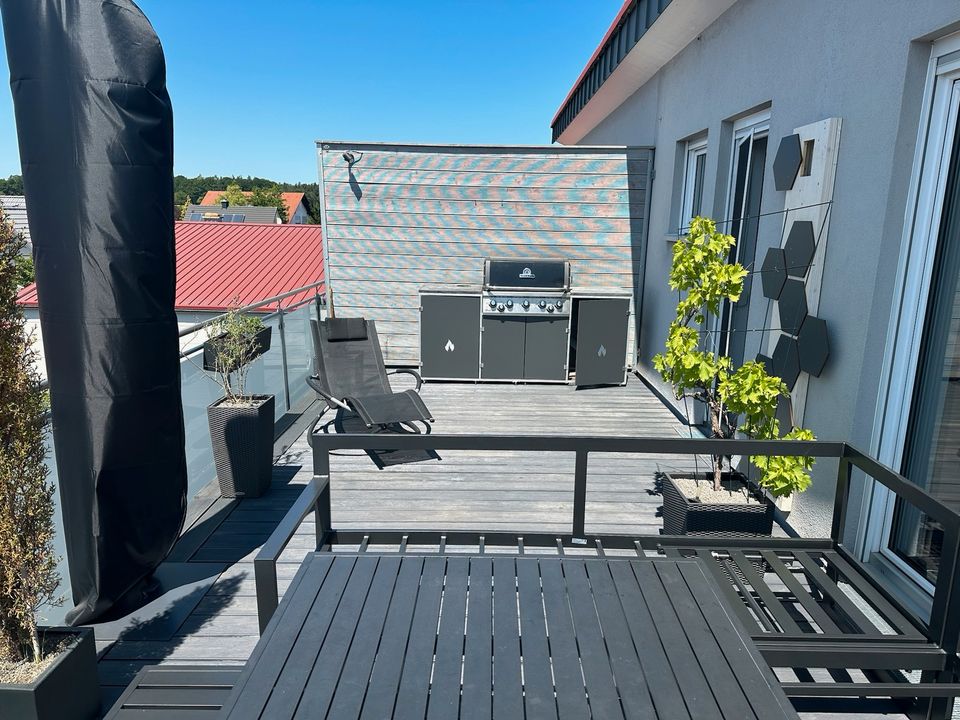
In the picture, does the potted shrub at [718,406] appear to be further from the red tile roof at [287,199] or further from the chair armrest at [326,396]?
the red tile roof at [287,199]

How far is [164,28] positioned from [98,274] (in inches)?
41.1

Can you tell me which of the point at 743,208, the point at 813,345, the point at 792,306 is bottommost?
the point at 813,345

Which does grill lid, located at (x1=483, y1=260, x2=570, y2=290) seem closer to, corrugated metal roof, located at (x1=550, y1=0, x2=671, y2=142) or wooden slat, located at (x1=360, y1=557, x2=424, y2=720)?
corrugated metal roof, located at (x1=550, y1=0, x2=671, y2=142)

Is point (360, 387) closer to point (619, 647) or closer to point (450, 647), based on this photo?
point (450, 647)

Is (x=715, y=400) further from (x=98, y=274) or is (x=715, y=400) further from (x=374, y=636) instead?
(x=98, y=274)

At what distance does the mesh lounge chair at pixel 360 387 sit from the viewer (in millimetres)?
5156

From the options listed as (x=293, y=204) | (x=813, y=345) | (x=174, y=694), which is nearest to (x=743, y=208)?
(x=813, y=345)

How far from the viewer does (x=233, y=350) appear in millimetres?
4367

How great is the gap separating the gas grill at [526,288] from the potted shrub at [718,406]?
11.7 feet

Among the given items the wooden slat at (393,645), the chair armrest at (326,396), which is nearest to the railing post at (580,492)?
the wooden slat at (393,645)

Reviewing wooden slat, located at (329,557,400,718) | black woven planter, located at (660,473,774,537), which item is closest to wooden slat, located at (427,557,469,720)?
wooden slat, located at (329,557,400,718)

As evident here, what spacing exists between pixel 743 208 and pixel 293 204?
71219 millimetres

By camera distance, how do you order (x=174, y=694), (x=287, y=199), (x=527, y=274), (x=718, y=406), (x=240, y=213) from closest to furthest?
(x=174, y=694), (x=718, y=406), (x=527, y=274), (x=240, y=213), (x=287, y=199)

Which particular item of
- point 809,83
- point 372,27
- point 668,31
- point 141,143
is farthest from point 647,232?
point 372,27
